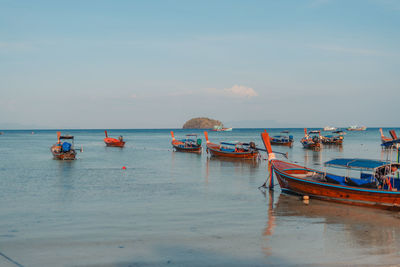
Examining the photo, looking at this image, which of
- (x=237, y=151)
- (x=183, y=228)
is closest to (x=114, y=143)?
(x=237, y=151)

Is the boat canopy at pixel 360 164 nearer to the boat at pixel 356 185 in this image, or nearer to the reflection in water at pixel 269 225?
the boat at pixel 356 185

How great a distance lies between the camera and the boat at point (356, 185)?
58.1ft

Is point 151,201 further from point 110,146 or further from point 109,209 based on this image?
point 110,146

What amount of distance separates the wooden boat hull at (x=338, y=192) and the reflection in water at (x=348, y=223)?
370 millimetres

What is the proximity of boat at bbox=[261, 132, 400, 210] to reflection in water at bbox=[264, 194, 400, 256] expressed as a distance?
45cm

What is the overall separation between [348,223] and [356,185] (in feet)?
14.9

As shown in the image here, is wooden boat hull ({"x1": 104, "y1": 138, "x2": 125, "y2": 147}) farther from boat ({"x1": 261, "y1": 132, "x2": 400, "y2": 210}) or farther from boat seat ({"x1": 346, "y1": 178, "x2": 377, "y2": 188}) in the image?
boat seat ({"x1": 346, "y1": 178, "x2": 377, "y2": 188})

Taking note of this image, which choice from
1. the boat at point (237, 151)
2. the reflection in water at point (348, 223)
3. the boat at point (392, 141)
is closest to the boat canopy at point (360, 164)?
the boat at point (392, 141)

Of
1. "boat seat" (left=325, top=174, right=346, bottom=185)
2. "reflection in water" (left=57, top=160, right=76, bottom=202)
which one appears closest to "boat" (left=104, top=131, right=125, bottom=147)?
"reflection in water" (left=57, top=160, right=76, bottom=202)

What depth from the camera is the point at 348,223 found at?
1562cm

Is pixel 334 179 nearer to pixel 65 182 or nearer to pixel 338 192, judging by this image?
pixel 338 192

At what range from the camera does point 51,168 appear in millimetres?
36969

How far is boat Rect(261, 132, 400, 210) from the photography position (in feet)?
58.1

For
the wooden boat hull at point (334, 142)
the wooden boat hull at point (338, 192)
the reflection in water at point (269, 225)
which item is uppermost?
the wooden boat hull at point (334, 142)
